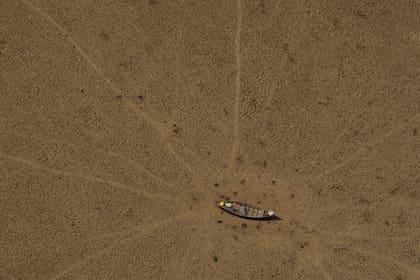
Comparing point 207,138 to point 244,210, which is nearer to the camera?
point 244,210

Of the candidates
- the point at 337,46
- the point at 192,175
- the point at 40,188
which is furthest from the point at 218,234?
the point at 337,46

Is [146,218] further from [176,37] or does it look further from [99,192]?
[176,37]

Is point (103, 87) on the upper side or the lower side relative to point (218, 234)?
upper

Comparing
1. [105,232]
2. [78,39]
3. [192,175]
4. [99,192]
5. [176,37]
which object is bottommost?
[105,232]

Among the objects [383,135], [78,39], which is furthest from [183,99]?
[383,135]
